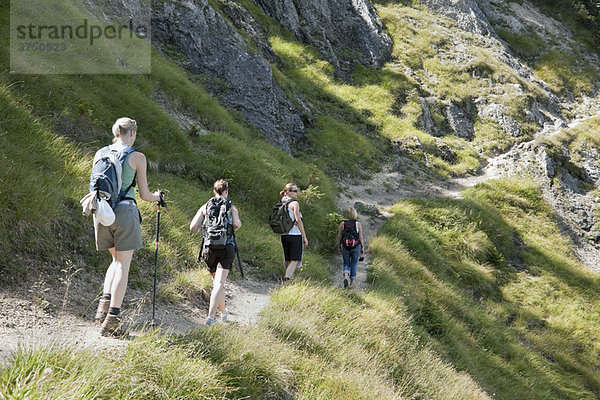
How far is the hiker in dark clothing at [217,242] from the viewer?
656 centimetres

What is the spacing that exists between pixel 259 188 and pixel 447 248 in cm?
853

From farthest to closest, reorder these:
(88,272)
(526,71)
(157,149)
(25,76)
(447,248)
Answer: (526,71)
(447,248)
(157,149)
(25,76)
(88,272)

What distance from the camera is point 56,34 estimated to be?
13.0m

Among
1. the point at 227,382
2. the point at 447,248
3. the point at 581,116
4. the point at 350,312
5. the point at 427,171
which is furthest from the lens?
the point at 581,116

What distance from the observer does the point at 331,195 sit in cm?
1708

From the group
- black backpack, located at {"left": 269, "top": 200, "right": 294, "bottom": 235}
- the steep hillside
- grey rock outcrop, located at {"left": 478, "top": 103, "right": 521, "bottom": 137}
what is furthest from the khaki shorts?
grey rock outcrop, located at {"left": 478, "top": 103, "right": 521, "bottom": 137}

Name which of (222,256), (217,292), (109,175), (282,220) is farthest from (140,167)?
(282,220)

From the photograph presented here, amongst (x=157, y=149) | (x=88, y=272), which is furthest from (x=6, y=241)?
(x=157, y=149)

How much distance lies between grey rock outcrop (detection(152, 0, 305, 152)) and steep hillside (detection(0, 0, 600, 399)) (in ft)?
0.33

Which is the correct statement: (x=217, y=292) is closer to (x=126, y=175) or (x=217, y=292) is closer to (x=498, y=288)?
(x=126, y=175)

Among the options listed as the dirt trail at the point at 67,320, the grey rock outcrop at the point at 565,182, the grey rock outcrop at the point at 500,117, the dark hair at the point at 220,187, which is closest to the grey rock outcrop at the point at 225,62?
the dark hair at the point at 220,187

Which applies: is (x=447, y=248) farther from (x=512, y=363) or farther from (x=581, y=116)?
(x=581, y=116)

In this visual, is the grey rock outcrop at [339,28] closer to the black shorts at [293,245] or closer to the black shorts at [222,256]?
the black shorts at [293,245]

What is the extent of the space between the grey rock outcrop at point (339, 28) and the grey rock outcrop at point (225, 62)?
31.7 ft
